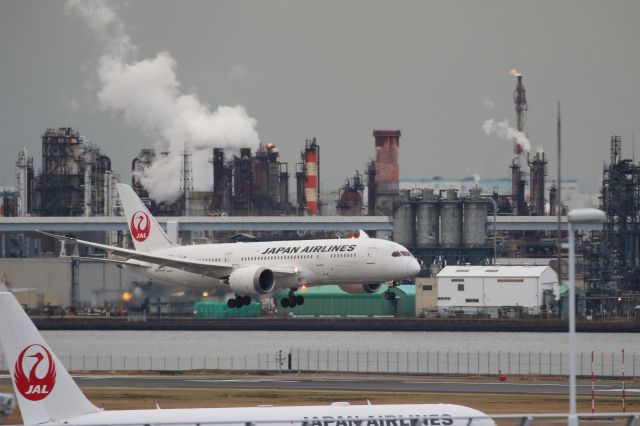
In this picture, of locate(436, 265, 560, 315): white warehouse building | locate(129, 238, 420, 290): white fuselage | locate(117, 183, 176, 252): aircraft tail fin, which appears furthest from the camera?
locate(436, 265, 560, 315): white warehouse building

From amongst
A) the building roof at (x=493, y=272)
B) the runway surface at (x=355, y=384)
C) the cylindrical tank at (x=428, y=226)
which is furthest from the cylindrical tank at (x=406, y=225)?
the runway surface at (x=355, y=384)

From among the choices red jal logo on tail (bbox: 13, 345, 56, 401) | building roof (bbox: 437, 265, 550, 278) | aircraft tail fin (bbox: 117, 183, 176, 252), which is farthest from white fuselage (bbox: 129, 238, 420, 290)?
building roof (bbox: 437, 265, 550, 278)

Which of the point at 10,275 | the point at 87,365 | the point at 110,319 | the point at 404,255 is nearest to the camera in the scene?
the point at 404,255

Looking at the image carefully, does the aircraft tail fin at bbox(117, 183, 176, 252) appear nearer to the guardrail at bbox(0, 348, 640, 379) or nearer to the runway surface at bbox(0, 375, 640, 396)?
the guardrail at bbox(0, 348, 640, 379)

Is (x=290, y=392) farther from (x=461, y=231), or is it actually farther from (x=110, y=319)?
(x=461, y=231)

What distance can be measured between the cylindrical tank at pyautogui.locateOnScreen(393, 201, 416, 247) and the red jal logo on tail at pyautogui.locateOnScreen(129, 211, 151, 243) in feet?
300

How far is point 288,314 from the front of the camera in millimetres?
175250

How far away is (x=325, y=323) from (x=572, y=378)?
444ft

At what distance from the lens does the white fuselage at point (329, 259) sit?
87.2 m

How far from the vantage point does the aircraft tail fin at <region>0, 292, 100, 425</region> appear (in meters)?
38.5

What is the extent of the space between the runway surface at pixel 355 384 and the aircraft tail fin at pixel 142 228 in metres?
19.5

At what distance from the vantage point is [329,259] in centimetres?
8856

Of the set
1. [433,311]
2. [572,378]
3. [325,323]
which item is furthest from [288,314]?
[572,378]

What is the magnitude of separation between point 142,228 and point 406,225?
94.3m
